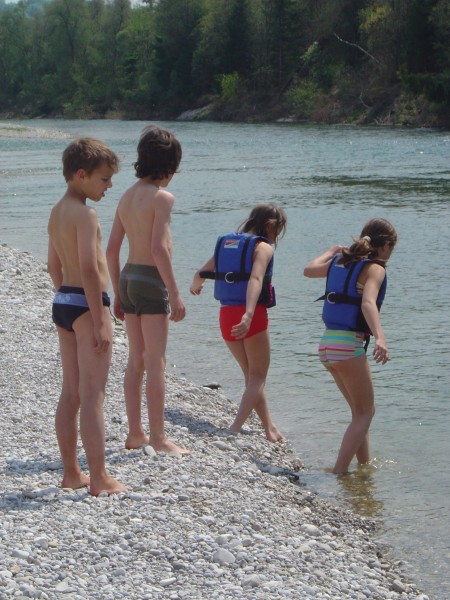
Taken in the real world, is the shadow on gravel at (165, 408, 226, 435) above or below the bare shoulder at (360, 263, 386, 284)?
below

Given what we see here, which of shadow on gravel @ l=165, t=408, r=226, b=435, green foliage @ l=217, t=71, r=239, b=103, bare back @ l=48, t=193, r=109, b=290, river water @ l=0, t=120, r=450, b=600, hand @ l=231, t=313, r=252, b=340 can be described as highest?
green foliage @ l=217, t=71, r=239, b=103

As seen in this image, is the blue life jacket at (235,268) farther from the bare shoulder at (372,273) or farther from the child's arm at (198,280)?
the bare shoulder at (372,273)

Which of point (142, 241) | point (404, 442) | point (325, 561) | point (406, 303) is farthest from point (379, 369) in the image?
point (325, 561)

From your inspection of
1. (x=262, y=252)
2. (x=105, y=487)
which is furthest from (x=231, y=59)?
(x=105, y=487)

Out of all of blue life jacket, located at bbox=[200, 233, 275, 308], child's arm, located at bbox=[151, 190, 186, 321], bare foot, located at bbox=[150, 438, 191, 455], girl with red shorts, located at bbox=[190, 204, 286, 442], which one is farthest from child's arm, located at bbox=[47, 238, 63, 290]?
blue life jacket, located at bbox=[200, 233, 275, 308]

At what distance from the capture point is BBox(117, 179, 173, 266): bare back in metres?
5.47

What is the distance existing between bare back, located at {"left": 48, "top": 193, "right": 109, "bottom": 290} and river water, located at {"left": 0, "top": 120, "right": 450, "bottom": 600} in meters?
2.16

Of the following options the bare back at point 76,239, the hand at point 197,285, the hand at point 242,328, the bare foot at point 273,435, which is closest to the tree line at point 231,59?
the bare foot at point 273,435

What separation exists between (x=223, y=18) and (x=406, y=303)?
246ft

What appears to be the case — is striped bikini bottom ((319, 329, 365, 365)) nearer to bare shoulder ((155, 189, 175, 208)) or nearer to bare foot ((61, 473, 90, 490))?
bare shoulder ((155, 189, 175, 208))

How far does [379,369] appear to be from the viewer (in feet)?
29.7

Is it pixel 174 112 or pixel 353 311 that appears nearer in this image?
pixel 353 311

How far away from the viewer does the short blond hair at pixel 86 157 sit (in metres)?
4.81

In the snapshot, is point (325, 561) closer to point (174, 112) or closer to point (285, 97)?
point (285, 97)
